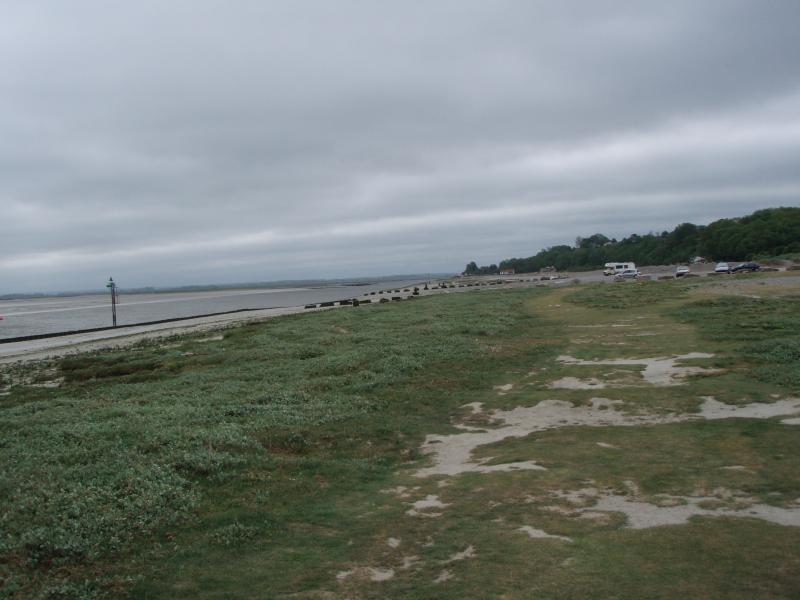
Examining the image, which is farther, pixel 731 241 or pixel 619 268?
pixel 731 241

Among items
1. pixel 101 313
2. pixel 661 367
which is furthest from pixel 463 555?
pixel 101 313

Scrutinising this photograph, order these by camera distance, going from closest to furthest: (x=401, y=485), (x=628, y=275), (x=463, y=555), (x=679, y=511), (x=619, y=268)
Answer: (x=463, y=555) → (x=679, y=511) → (x=401, y=485) → (x=628, y=275) → (x=619, y=268)

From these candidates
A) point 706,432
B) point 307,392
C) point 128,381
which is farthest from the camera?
point 128,381

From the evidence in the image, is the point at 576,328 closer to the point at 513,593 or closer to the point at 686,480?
the point at 686,480

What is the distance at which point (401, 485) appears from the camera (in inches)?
361

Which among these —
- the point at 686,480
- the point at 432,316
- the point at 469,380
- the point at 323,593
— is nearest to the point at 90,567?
the point at 323,593

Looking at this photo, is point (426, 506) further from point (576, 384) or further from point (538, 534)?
point (576, 384)

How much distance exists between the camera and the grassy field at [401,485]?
598 centimetres

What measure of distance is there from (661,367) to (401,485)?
11.1 meters

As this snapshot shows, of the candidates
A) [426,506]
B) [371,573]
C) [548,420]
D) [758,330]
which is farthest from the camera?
[758,330]

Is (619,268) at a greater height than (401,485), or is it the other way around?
(619,268)

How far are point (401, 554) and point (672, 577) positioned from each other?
284cm

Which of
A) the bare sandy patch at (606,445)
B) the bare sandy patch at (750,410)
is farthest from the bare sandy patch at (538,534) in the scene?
the bare sandy patch at (750,410)

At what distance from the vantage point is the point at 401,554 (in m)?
6.56
